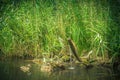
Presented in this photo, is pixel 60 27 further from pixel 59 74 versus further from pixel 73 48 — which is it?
pixel 59 74

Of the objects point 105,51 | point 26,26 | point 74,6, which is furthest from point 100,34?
point 26,26

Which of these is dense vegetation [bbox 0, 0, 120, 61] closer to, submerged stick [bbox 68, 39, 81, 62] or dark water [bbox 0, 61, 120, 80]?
submerged stick [bbox 68, 39, 81, 62]

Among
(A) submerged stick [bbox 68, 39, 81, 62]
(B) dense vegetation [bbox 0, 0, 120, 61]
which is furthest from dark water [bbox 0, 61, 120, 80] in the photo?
(B) dense vegetation [bbox 0, 0, 120, 61]

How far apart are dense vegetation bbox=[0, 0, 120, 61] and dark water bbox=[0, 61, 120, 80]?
15.4 inches

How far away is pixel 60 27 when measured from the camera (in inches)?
240

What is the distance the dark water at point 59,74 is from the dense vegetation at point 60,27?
392 millimetres

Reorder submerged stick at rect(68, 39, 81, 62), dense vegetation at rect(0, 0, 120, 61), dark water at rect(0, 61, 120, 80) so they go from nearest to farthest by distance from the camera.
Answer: dark water at rect(0, 61, 120, 80) < submerged stick at rect(68, 39, 81, 62) < dense vegetation at rect(0, 0, 120, 61)

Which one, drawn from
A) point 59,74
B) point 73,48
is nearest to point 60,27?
point 73,48

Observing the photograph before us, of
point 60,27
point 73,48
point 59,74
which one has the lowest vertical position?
point 59,74

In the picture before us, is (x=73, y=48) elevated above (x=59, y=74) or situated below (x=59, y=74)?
above

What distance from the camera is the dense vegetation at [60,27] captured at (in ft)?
19.5

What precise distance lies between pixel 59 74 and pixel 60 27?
102 centimetres

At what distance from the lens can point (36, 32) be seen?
6168 mm

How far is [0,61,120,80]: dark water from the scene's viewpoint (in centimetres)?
530
